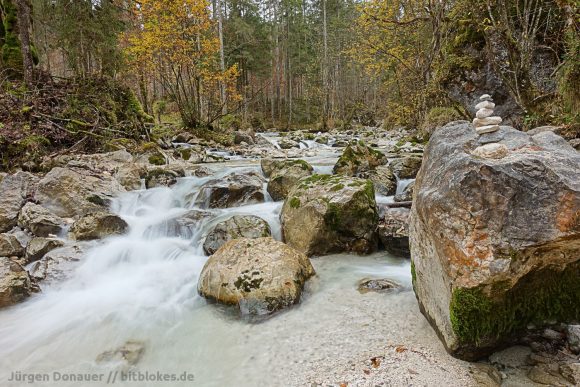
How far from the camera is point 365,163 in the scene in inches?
340

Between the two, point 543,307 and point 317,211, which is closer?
point 543,307

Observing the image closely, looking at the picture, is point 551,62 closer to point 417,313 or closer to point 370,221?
point 370,221

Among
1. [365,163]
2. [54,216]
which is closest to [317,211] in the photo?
[365,163]

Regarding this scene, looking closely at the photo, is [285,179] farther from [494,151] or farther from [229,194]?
[494,151]

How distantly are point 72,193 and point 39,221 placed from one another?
3.19ft

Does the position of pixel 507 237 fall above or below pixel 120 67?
below

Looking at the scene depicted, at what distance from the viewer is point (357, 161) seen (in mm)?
8664

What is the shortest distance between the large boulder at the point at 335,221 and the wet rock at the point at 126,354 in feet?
8.43

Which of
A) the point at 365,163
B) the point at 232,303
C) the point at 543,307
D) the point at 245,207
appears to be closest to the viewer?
the point at 543,307

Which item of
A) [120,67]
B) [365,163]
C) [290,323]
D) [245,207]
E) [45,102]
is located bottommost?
[290,323]

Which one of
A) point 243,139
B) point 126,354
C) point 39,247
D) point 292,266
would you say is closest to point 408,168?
point 292,266

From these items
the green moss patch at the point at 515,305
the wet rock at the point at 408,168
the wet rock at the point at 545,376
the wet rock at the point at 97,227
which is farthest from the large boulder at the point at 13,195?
the wet rock at the point at 408,168

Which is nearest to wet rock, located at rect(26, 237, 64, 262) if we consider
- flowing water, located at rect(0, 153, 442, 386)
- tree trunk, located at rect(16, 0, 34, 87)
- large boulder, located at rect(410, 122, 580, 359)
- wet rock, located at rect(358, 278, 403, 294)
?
flowing water, located at rect(0, 153, 442, 386)

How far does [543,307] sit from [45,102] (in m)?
12.5
